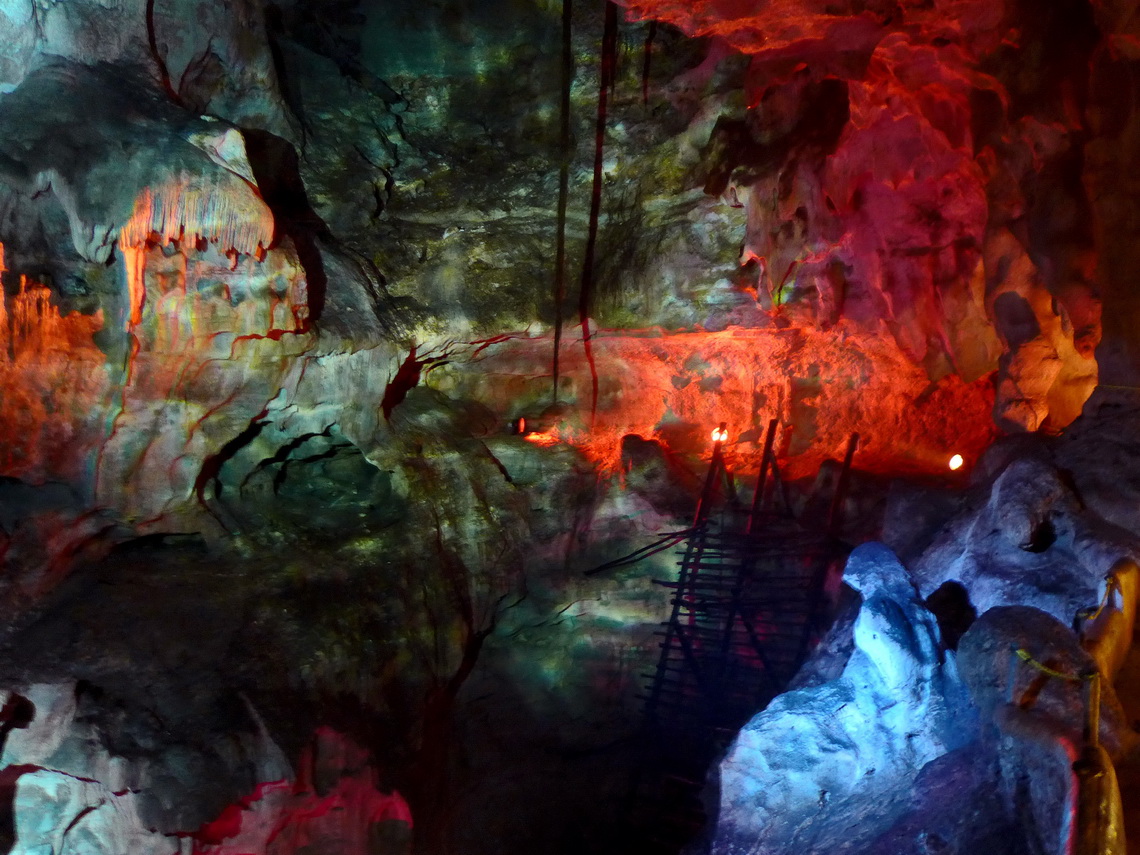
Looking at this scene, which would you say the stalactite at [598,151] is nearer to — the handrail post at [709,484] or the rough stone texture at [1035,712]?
the handrail post at [709,484]

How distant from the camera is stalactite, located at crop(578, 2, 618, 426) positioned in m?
7.43

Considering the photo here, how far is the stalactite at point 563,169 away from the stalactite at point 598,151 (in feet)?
Result: 0.76

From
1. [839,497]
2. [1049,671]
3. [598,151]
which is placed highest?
[598,151]

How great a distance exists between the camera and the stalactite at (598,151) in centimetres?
743

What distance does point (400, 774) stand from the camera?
21.5ft

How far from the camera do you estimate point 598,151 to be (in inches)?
305

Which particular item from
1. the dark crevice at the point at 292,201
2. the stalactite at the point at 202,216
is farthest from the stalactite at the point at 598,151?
the stalactite at the point at 202,216

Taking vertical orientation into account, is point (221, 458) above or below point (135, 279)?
below

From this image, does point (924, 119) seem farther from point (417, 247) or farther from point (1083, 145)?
point (417, 247)

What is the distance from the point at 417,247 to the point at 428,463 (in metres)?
2.25

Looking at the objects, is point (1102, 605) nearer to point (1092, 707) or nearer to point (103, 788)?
point (1092, 707)

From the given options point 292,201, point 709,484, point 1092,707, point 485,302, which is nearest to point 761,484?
point 709,484

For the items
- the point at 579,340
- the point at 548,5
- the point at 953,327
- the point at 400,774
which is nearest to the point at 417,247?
the point at 579,340

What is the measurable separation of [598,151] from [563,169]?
0.40 m
